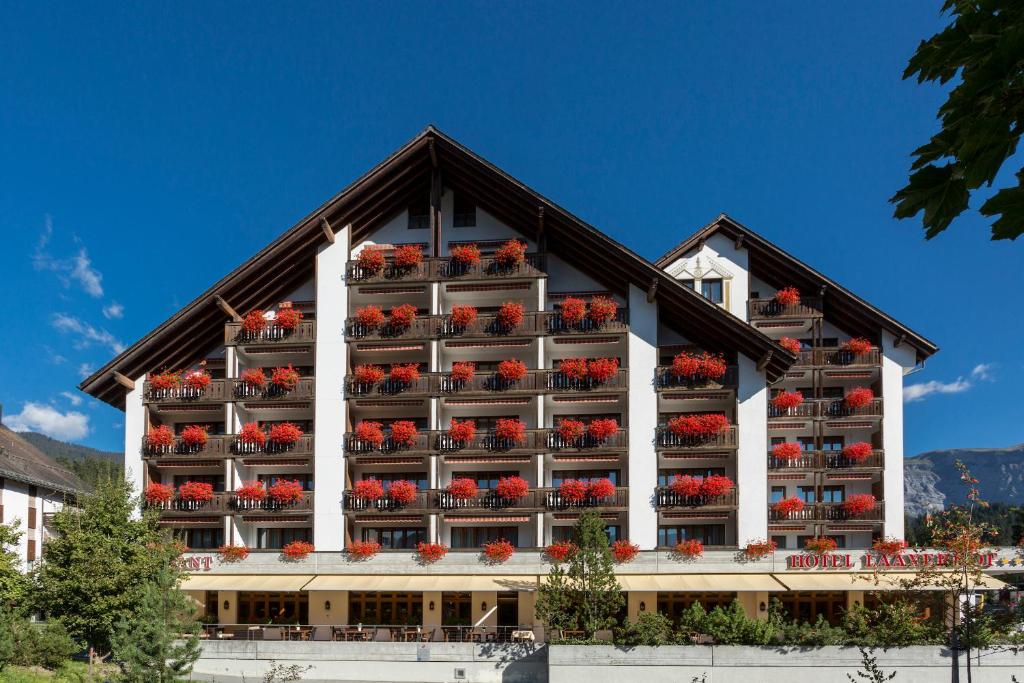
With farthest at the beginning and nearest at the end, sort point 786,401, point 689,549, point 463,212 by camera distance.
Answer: point 786,401, point 463,212, point 689,549

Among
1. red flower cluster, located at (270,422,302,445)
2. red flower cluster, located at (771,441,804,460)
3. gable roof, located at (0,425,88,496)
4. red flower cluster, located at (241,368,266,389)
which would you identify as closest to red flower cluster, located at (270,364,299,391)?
red flower cluster, located at (241,368,266,389)

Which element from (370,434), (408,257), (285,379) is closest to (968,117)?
(370,434)

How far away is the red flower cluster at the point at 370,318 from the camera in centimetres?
3209

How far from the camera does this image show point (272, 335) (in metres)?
32.9

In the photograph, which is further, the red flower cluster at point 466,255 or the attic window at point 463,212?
the attic window at point 463,212

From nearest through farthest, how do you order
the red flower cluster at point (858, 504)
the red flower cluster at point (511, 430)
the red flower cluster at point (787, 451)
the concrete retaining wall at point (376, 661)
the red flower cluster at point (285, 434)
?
the concrete retaining wall at point (376, 661) < the red flower cluster at point (511, 430) < the red flower cluster at point (285, 434) < the red flower cluster at point (858, 504) < the red flower cluster at point (787, 451)

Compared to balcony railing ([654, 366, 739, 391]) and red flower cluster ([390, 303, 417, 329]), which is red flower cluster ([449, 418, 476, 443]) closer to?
red flower cluster ([390, 303, 417, 329])

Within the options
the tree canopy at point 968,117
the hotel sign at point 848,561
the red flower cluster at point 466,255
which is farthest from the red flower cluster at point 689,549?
the tree canopy at point 968,117

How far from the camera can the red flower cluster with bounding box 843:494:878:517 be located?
33.1 metres

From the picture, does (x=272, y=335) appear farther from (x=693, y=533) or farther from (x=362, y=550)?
(x=693, y=533)

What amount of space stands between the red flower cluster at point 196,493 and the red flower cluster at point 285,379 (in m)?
5.20

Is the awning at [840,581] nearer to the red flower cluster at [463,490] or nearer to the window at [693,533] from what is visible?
the window at [693,533]

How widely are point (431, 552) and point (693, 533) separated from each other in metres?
11.2

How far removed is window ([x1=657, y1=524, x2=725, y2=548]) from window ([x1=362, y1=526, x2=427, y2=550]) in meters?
10.3
